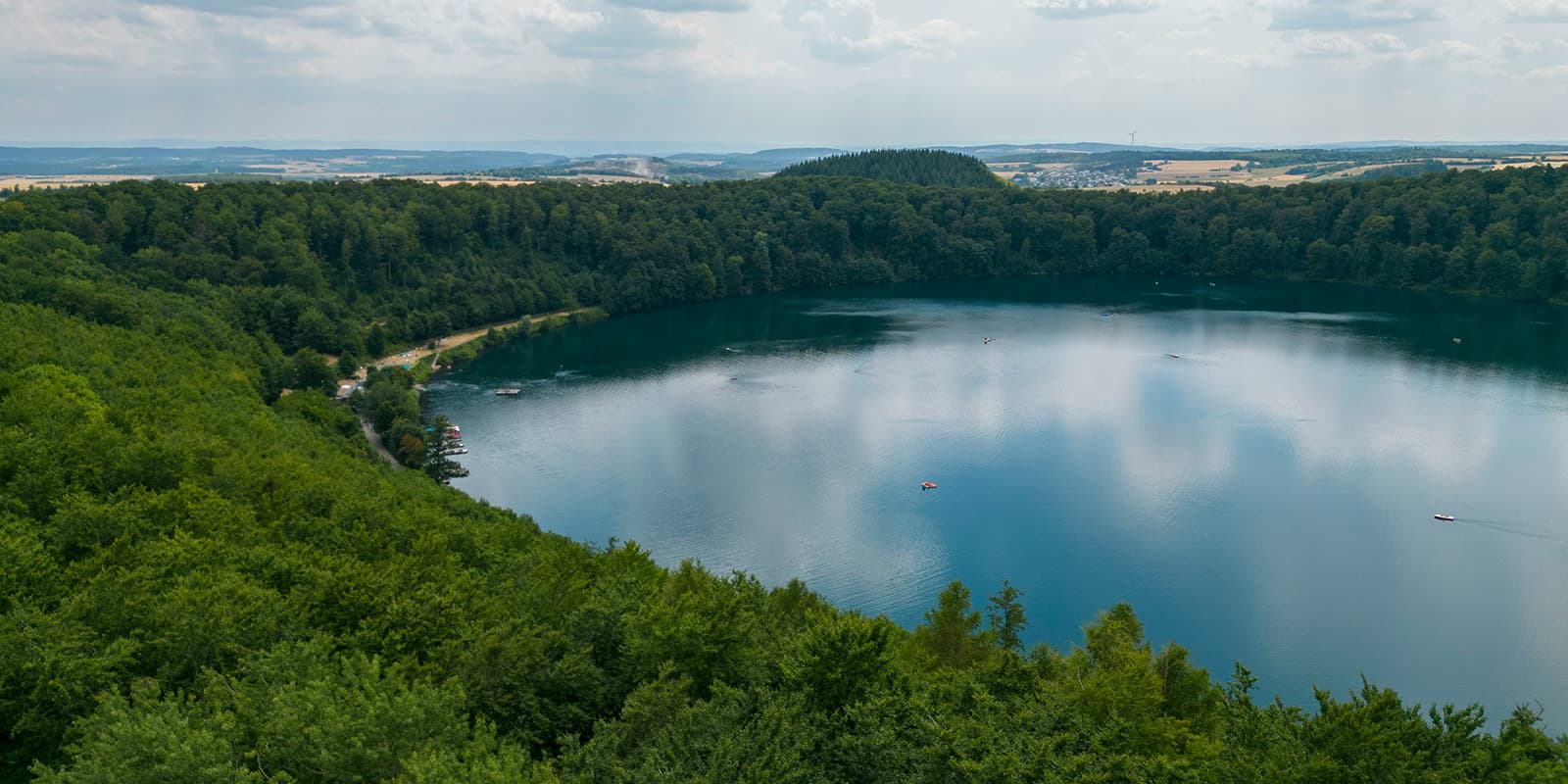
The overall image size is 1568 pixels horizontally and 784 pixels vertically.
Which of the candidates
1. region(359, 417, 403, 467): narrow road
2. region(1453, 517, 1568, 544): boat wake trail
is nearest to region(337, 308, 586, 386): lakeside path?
region(359, 417, 403, 467): narrow road

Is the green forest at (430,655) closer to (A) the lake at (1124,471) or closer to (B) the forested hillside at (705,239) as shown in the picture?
(A) the lake at (1124,471)

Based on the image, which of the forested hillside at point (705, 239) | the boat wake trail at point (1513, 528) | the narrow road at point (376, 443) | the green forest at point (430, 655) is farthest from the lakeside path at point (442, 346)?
the boat wake trail at point (1513, 528)

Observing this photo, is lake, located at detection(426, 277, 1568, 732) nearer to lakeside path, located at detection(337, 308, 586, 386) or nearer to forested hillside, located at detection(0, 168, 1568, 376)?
lakeside path, located at detection(337, 308, 586, 386)

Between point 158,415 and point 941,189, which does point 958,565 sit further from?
point 941,189

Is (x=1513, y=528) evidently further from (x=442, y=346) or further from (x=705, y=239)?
(x=705, y=239)

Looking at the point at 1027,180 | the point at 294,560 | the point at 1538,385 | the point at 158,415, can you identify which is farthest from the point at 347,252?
the point at 1027,180
